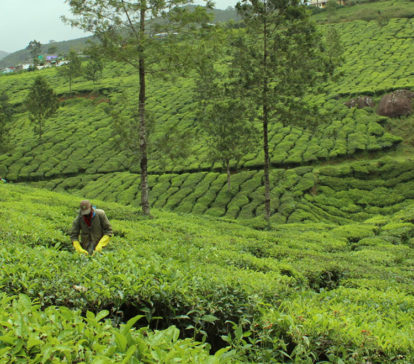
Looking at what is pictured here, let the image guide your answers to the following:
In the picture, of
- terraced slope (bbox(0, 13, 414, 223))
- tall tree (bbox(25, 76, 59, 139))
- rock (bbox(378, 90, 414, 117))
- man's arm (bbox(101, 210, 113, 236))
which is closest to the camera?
man's arm (bbox(101, 210, 113, 236))

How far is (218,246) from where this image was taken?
32.8ft

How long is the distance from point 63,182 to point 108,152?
7.25m

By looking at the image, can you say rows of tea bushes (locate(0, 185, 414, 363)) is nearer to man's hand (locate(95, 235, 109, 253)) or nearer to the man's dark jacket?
man's hand (locate(95, 235, 109, 253))

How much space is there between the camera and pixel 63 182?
34312mm

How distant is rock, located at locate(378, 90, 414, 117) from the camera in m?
35.0

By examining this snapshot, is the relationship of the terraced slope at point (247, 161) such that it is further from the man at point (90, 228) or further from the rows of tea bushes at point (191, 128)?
the man at point (90, 228)

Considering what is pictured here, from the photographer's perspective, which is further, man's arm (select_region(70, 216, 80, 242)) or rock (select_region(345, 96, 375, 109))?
rock (select_region(345, 96, 375, 109))

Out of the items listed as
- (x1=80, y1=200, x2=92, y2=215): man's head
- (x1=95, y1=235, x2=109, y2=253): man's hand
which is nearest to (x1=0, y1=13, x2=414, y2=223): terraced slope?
(x1=80, y1=200, x2=92, y2=215): man's head

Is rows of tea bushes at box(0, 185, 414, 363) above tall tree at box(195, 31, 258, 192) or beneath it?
beneath

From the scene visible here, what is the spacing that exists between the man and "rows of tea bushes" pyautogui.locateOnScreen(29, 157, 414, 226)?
56.9ft

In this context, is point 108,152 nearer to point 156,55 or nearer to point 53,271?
point 156,55

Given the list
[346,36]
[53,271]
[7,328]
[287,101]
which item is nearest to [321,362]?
[7,328]

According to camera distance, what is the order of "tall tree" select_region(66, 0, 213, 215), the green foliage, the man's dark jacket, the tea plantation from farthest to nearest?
1. "tall tree" select_region(66, 0, 213, 215)
2. the man's dark jacket
3. the tea plantation
4. the green foliage

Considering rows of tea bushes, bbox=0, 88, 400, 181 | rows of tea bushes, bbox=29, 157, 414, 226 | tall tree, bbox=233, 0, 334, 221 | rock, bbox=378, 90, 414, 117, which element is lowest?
rows of tea bushes, bbox=29, 157, 414, 226
